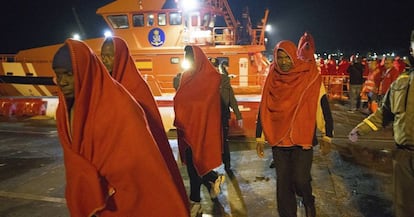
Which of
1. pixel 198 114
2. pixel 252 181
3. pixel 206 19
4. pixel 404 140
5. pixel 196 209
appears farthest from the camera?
pixel 206 19

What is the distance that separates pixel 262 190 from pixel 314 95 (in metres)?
1.99

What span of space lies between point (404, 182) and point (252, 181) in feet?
9.58

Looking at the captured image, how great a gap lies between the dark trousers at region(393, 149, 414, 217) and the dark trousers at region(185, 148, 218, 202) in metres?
2.32

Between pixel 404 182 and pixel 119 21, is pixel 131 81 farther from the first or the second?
pixel 119 21

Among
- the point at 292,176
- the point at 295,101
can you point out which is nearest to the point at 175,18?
the point at 295,101

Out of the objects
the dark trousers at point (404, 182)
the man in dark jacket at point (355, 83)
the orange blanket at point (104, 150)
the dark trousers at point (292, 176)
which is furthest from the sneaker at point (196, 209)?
the man in dark jacket at point (355, 83)

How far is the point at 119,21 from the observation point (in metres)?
14.1

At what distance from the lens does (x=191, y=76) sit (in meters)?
4.91

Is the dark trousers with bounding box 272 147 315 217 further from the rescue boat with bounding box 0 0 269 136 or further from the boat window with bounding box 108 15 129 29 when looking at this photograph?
the boat window with bounding box 108 15 129 29

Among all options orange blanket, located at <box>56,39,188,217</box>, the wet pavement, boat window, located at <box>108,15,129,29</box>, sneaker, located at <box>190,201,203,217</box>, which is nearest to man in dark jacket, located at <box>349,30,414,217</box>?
the wet pavement

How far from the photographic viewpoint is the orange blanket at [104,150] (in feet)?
6.68

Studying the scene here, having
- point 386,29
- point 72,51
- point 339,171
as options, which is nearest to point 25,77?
point 339,171

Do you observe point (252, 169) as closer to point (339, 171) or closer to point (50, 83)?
point (339, 171)

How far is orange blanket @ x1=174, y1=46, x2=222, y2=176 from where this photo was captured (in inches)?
193
